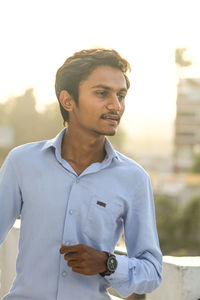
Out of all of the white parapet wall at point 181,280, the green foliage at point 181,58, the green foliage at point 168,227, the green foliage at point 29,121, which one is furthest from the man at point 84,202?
the green foliage at point 29,121

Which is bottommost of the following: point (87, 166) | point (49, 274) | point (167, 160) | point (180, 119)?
point (167, 160)

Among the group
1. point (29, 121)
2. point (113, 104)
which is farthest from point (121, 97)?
point (29, 121)

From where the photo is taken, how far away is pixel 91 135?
2.27 m

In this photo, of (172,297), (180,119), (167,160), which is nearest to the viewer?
(172,297)

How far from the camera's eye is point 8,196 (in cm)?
220

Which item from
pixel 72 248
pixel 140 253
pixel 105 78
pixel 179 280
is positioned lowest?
pixel 179 280

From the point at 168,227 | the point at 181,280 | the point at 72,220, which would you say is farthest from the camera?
the point at 168,227

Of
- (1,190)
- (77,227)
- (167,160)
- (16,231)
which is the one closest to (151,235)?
(77,227)

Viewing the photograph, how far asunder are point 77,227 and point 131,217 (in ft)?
0.75

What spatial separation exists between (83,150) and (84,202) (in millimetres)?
240

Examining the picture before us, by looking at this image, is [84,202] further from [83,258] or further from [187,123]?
[187,123]

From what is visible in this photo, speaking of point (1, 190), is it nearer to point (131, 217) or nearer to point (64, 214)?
point (64, 214)

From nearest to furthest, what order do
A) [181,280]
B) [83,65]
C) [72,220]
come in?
[72,220], [83,65], [181,280]

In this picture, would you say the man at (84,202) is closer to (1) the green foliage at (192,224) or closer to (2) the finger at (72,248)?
(2) the finger at (72,248)
